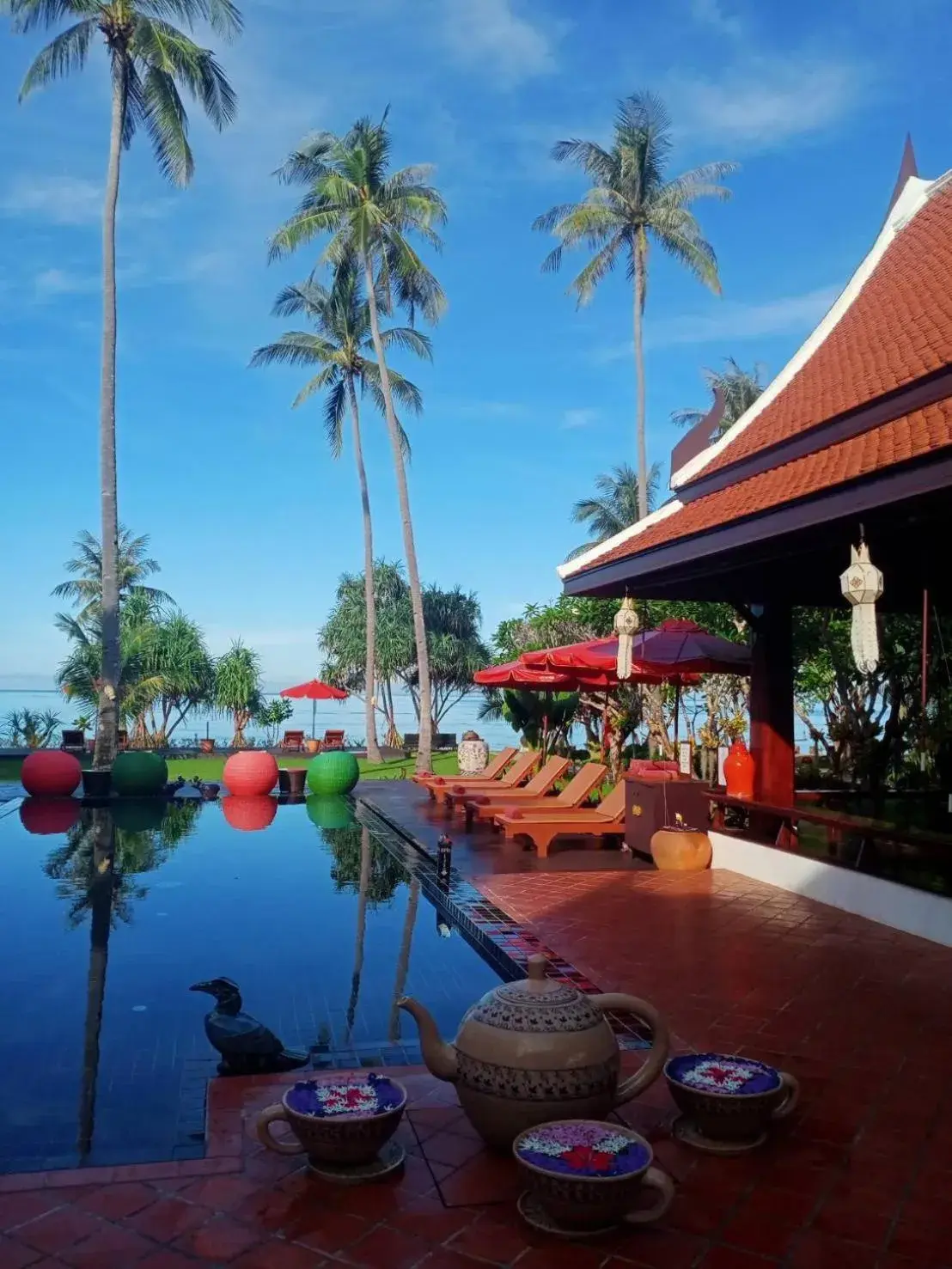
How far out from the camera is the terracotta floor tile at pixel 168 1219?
3369mm

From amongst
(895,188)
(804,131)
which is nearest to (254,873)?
(895,188)

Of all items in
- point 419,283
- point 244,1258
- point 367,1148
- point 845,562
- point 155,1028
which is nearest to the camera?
point 244,1258

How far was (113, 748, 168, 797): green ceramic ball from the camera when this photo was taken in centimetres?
1792

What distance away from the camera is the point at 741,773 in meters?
10.9

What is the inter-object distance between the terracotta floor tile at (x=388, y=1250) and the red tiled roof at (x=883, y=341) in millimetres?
6701

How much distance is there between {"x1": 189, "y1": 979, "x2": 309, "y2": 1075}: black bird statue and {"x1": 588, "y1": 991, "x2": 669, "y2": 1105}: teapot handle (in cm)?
175

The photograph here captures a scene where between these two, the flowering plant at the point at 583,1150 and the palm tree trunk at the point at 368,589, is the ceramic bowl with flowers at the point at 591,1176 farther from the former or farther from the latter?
the palm tree trunk at the point at 368,589

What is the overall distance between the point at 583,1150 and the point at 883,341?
8657mm

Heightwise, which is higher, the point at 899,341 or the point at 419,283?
the point at 419,283

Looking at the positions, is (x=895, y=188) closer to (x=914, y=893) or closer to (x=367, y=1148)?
(x=914, y=893)

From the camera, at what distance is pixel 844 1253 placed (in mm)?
3271

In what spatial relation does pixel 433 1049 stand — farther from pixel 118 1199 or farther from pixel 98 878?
pixel 98 878

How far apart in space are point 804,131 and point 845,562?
7.49 meters

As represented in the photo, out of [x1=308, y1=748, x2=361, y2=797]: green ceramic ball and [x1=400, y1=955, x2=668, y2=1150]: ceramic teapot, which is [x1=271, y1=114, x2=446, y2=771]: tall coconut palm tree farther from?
[x1=400, y1=955, x2=668, y2=1150]: ceramic teapot
